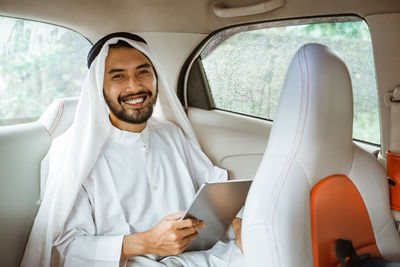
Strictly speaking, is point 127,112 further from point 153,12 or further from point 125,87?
point 153,12

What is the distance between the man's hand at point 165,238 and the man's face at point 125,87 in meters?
0.54

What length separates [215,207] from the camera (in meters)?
1.45

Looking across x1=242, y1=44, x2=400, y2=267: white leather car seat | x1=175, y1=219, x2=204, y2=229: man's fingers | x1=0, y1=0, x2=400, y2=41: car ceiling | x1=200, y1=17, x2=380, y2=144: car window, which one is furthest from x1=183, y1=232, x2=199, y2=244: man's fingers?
x1=0, y1=0, x2=400, y2=41: car ceiling

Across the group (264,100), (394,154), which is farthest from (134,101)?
(394,154)

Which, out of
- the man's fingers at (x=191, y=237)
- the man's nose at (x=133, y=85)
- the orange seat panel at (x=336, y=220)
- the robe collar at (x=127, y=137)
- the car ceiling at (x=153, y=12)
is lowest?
the man's fingers at (x=191, y=237)

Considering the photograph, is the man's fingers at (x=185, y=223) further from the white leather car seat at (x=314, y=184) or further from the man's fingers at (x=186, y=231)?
the white leather car seat at (x=314, y=184)

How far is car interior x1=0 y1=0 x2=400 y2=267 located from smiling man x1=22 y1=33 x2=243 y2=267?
0.22 metres

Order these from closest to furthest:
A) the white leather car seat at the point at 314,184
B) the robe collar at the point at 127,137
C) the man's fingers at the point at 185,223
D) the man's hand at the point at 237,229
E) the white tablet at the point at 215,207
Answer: the white leather car seat at the point at 314,184
the white tablet at the point at 215,207
the man's fingers at the point at 185,223
the man's hand at the point at 237,229
the robe collar at the point at 127,137

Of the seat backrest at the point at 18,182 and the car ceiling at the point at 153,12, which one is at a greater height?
the car ceiling at the point at 153,12

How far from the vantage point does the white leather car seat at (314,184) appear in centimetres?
104

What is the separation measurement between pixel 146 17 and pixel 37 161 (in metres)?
1.01

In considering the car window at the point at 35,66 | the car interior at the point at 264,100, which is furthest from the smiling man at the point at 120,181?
the car window at the point at 35,66

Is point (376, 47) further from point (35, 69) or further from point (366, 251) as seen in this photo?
point (35, 69)

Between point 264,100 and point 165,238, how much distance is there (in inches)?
45.4
